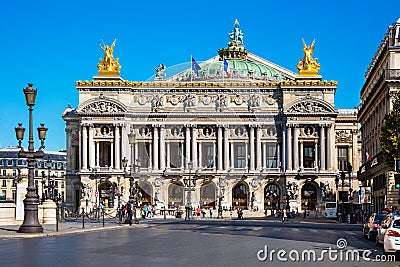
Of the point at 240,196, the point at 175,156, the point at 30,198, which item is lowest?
the point at 240,196

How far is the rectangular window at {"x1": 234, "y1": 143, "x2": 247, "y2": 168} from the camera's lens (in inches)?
5231

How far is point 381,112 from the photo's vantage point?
91938mm

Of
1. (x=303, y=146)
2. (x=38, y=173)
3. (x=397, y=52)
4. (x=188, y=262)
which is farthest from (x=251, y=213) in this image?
(x=188, y=262)

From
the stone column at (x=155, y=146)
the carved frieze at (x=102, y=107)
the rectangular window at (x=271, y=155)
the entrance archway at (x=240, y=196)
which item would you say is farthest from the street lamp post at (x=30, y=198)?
the rectangular window at (x=271, y=155)

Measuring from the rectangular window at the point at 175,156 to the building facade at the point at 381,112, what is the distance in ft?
94.9

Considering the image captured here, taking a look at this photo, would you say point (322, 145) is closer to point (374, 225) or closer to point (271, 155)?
point (271, 155)

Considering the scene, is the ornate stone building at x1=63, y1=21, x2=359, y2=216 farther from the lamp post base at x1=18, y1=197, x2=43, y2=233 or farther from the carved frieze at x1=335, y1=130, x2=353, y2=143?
the lamp post base at x1=18, y1=197, x2=43, y2=233

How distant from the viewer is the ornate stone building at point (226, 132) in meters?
128

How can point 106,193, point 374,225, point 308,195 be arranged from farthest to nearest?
point 106,193 → point 308,195 → point 374,225

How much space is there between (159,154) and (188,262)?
102325mm

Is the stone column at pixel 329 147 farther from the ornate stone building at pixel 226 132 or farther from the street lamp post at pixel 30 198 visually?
the street lamp post at pixel 30 198

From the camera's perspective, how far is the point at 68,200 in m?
136

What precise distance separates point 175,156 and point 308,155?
73.6 feet

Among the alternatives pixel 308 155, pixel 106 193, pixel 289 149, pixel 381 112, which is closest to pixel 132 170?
pixel 381 112
